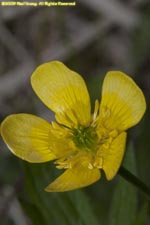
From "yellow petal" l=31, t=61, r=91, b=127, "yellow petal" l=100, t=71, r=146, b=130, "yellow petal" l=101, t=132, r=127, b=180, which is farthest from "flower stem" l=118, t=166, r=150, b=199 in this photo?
"yellow petal" l=31, t=61, r=91, b=127

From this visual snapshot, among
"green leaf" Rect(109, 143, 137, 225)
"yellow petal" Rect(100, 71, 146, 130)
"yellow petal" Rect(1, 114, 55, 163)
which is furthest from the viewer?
"green leaf" Rect(109, 143, 137, 225)

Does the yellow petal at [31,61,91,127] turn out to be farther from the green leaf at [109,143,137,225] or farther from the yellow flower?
the green leaf at [109,143,137,225]

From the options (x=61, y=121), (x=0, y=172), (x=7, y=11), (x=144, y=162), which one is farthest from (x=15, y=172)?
(x=61, y=121)

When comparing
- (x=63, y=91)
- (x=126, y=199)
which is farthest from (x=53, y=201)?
(x=63, y=91)

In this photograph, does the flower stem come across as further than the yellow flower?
No

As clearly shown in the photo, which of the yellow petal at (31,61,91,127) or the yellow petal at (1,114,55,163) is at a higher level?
the yellow petal at (31,61,91,127)

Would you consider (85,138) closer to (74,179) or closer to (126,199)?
(74,179)
